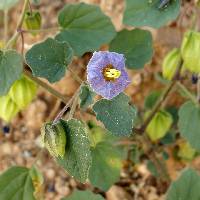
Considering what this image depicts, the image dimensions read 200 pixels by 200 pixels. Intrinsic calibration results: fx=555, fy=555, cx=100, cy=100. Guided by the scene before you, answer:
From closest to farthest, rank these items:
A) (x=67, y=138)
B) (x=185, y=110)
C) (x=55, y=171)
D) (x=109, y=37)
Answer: (x=67, y=138), (x=109, y=37), (x=185, y=110), (x=55, y=171)

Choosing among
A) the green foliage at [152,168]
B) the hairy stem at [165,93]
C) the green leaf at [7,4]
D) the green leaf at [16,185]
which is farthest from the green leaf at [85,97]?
the green foliage at [152,168]

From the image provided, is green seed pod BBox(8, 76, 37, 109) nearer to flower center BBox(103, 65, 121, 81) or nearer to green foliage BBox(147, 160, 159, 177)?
flower center BBox(103, 65, 121, 81)

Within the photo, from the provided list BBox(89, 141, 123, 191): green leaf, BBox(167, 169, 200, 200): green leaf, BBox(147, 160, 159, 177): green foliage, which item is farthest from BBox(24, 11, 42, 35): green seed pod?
BBox(147, 160, 159, 177): green foliage

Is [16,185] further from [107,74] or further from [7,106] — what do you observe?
[107,74]

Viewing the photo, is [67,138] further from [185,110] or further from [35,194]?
[185,110]

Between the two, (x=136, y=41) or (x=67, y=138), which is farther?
(x=136, y=41)

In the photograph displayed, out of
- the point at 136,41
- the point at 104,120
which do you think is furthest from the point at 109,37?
the point at 104,120

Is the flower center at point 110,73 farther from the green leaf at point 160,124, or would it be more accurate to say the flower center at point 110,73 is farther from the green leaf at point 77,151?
the green leaf at point 160,124

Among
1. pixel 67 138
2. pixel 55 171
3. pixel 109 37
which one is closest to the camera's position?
pixel 67 138
